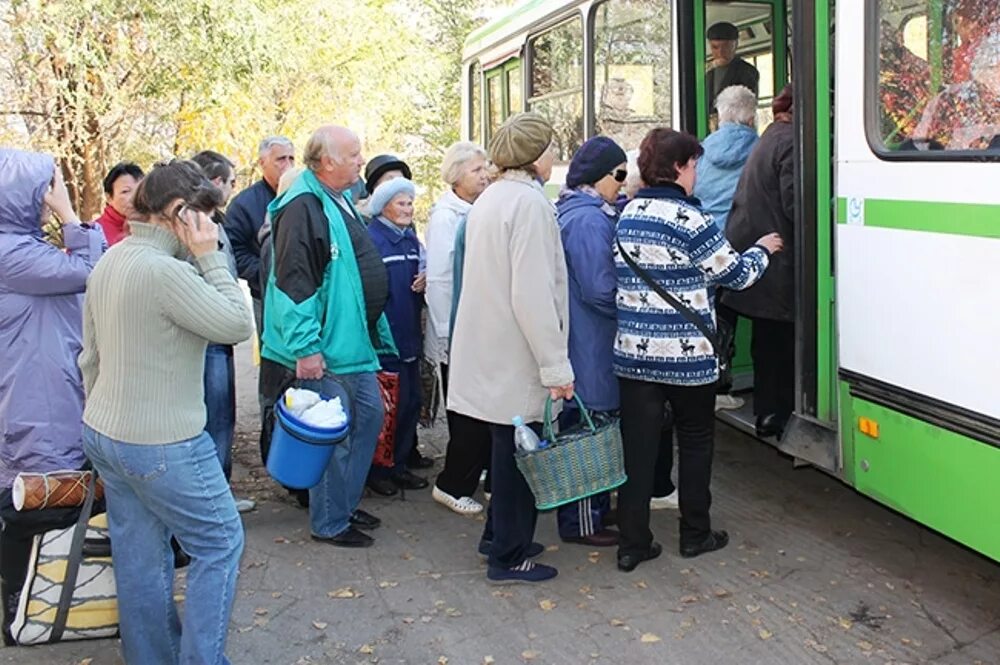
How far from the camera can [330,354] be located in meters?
4.68

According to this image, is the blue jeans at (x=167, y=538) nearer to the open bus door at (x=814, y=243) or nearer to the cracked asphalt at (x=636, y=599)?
the cracked asphalt at (x=636, y=599)

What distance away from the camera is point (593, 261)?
450 centimetres

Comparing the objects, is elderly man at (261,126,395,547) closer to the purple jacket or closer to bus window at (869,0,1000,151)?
the purple jacket

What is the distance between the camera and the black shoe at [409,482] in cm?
592

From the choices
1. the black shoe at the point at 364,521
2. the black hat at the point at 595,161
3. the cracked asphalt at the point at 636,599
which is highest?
the black hat at the point at 595,161

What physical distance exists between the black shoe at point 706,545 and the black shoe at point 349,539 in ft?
4.87

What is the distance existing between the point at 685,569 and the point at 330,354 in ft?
6.05

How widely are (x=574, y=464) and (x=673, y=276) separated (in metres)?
0.86

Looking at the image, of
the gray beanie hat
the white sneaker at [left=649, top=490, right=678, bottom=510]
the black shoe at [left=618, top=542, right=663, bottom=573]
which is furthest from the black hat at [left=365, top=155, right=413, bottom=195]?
the black shoe at [left=618, top=542, right=663, bottom=573]

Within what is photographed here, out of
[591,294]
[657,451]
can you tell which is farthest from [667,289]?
[657,451]

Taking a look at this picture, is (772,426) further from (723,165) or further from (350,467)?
(350,467)

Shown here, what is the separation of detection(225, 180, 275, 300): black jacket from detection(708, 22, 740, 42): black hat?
2.73 metres

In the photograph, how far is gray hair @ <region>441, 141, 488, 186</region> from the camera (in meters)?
5.67

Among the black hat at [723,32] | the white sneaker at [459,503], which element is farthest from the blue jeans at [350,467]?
the black hat at [723,32]
